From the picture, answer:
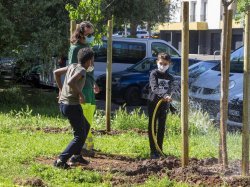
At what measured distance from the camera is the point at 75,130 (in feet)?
23.2

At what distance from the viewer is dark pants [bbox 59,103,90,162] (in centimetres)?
696

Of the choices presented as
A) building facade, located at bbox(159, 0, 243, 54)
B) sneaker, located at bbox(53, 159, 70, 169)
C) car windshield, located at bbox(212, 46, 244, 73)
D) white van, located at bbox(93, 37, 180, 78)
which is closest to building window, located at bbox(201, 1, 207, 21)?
building facade, located at bbox(159, 0, 243, 54)

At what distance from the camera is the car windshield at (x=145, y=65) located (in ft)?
53.2

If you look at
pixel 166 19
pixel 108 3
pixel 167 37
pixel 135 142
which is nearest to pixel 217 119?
pixel 135 142

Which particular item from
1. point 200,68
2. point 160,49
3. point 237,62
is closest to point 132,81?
point 160,49

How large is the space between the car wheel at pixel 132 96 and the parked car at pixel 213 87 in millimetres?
4058

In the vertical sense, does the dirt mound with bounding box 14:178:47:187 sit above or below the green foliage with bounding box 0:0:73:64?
below

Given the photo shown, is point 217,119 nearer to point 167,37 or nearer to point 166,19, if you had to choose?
point 166,19

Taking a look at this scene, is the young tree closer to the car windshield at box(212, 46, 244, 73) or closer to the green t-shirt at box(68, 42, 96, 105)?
the green t-shirt at box(68, 42, 96, 105)

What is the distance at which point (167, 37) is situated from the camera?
66.3 metres

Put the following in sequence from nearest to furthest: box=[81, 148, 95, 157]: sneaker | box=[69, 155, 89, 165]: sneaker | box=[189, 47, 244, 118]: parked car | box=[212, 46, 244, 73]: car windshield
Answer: box=[69, 155, 89, 165]: sneaker
box=[81, 148, 95, 157]: sneaker
box=[189, 47, 244, 118]: parked car
box=[212, 46, 244, 73]: car windshield

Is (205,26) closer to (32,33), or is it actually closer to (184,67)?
(32,33)

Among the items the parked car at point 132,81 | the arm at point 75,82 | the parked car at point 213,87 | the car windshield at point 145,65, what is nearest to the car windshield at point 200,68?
the parked car at point 213,87

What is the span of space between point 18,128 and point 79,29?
3.22 m
